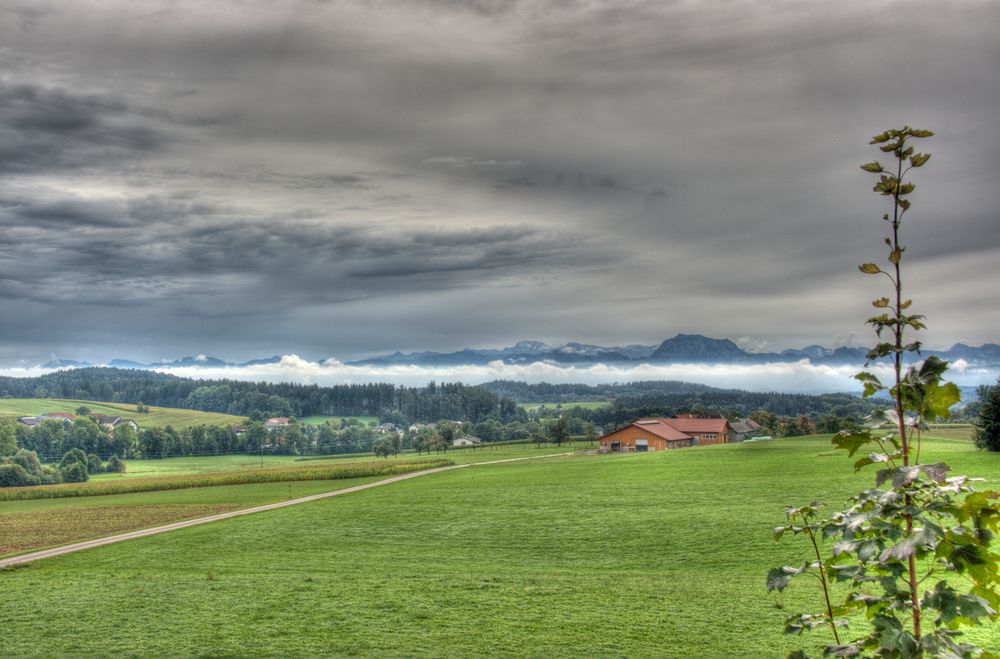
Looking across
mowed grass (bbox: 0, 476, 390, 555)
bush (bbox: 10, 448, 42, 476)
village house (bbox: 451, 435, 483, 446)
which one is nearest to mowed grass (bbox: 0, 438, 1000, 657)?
mowed grass (bbox: 0, 476, 390, 555)

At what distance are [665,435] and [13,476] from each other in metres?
89.5

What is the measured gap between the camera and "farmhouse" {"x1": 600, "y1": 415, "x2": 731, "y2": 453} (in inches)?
3561

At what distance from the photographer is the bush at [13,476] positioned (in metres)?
96.2

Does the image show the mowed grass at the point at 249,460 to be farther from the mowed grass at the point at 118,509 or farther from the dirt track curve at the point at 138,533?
the dirt track curve at the point at 138,533

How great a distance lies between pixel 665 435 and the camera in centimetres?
9044

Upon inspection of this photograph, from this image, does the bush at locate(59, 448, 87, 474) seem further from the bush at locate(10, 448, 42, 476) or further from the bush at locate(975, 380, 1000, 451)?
the bush at locate(975, 380, 1000, 451)

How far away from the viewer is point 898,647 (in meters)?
3.85

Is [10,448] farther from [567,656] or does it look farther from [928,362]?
[928,362]

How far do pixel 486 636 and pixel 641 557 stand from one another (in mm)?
12151

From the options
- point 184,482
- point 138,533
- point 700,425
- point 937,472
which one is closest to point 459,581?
point 937,472

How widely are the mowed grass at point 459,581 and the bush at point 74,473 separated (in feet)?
261

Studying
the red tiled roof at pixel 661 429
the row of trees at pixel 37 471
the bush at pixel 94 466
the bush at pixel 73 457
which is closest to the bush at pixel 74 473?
the row of trees at pixel 37 471

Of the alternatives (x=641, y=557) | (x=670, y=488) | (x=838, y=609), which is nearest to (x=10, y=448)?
(x=670, y=488)

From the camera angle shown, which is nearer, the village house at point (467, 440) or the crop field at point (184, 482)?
the crop field at point (184, 482)
